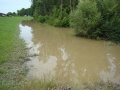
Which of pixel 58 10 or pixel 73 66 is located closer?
pixel 73 66

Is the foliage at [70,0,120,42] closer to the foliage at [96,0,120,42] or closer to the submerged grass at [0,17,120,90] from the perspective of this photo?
the foliage at [96,0,120,42]

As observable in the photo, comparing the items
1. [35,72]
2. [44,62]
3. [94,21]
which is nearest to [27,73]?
[35,72]

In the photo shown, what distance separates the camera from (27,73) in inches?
272

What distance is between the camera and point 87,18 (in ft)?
52.4

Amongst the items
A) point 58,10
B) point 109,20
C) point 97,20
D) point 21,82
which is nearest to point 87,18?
point 97,20

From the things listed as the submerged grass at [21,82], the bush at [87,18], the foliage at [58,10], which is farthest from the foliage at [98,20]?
the foliage at [58,10]

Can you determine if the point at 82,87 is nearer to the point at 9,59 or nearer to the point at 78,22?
the point at 9,59

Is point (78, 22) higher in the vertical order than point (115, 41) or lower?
higher

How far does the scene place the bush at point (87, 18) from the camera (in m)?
15.7

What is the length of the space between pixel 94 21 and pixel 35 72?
10.3 metres

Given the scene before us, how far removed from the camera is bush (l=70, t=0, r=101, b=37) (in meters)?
15.7

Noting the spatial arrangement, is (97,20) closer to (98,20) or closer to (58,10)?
(98,20)

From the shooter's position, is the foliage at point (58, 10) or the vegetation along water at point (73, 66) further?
the foliage at point (58, 10)

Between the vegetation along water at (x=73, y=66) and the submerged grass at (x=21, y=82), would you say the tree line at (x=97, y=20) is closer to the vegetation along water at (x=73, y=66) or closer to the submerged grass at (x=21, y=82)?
the vegetation along water at (x=73, y=66)
